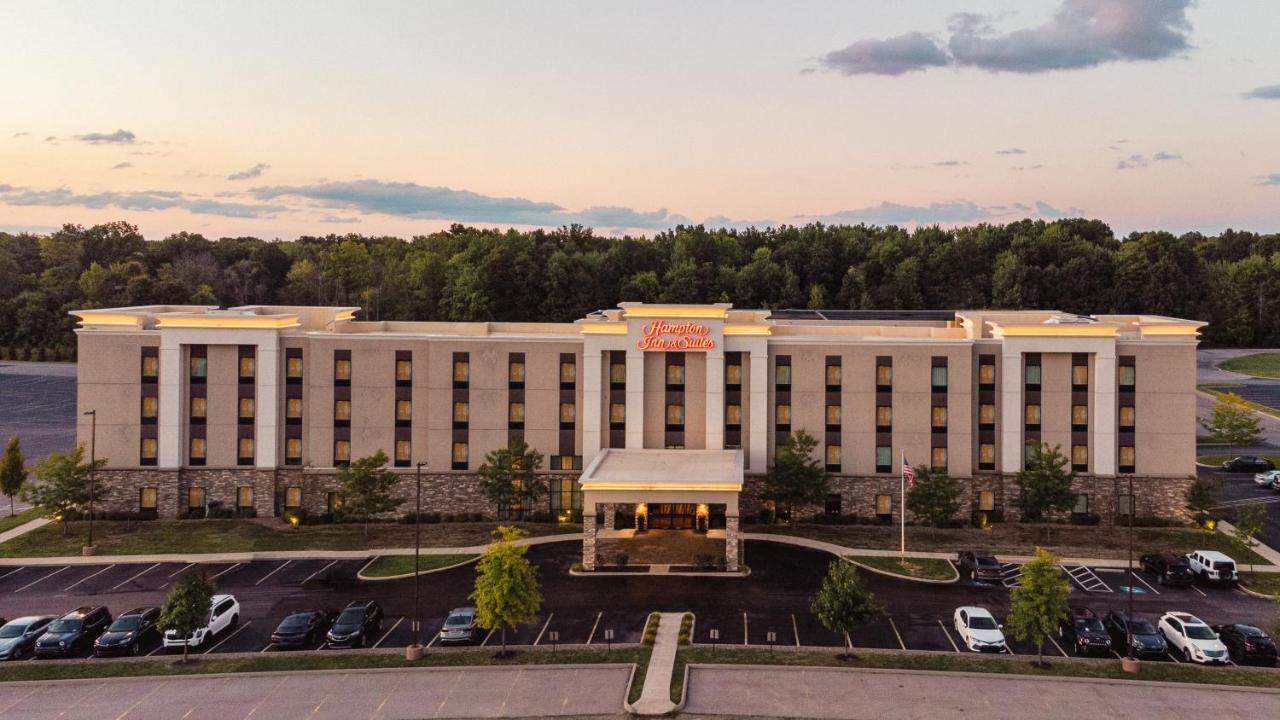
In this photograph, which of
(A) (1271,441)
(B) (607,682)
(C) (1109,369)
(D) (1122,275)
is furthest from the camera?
(D) (1122,275)

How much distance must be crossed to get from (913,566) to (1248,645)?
18948mm

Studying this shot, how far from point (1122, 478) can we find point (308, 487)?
60.8 metres

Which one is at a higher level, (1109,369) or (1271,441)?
(1109,369)

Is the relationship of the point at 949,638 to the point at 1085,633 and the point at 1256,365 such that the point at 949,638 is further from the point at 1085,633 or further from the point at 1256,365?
the point at 1256,365

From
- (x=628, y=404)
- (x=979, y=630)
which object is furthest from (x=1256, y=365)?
(x=979, y=630)

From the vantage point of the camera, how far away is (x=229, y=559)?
198 ft

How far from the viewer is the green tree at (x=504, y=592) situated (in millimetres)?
43062

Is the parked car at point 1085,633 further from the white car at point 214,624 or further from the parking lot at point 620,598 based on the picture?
the white car at point 214,624

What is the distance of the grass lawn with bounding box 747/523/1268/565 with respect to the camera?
61875mm

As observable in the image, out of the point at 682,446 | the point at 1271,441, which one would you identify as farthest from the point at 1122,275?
the point at 682,446

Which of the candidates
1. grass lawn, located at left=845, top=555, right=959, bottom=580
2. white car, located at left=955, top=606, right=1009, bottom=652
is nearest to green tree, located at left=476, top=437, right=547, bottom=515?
grass lawn, located at left=845, top=555, right=959, bottom=580

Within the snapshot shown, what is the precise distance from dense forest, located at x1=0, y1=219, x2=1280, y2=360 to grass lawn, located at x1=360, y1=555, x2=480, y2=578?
9365 cm

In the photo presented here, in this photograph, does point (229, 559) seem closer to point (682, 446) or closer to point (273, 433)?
point (273, 433)

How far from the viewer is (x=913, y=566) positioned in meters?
58.3
